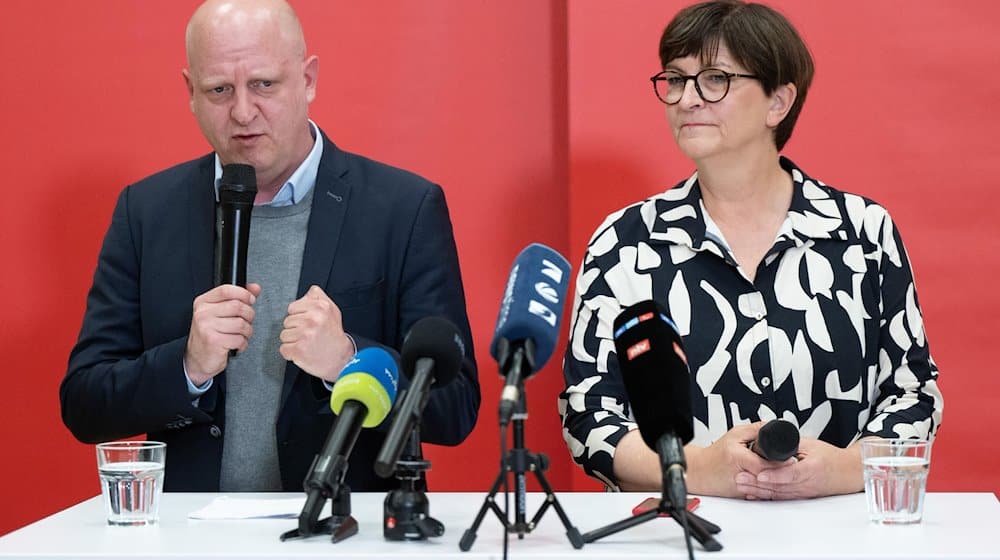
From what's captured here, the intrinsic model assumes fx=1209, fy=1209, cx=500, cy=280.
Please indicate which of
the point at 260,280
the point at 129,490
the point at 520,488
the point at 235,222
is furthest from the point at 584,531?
the point at 260,280

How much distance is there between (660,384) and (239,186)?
3.05ft

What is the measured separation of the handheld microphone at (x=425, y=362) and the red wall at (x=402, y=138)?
163 centimetres

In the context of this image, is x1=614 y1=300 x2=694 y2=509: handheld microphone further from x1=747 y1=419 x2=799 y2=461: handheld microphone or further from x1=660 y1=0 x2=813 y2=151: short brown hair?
x1=660 y1=0 x2=813 y2=151: short brown hair

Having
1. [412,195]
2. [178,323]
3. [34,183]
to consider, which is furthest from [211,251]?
[34,183]

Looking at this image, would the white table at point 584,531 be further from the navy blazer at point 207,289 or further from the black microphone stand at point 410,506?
the navy blazer at point 207,289

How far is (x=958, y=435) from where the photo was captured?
3.16 m

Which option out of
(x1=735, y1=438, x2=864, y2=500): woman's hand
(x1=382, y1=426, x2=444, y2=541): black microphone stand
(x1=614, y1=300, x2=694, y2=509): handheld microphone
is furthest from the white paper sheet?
(x1=735, y1=438, x2=864, y2=500): woman's hand

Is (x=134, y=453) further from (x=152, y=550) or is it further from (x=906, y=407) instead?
(x=906, y=407)

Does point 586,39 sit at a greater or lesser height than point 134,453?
greater

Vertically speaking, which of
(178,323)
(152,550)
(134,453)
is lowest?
(152,550)

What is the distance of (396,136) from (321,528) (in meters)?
1.82

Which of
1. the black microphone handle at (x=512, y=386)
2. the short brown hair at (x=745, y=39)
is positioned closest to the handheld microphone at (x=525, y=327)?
the black microphone handle at (x=512, y=386)

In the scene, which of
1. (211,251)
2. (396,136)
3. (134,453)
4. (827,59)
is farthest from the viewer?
(396,136)

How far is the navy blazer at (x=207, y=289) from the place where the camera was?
2387mm
